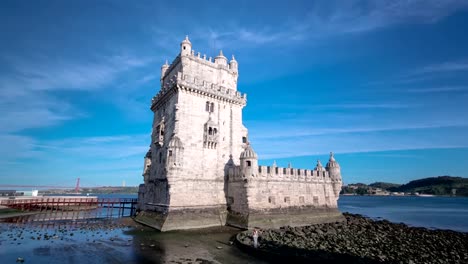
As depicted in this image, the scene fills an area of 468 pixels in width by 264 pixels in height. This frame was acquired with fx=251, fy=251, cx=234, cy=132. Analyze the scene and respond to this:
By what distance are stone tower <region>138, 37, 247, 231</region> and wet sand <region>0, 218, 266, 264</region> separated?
287 cm

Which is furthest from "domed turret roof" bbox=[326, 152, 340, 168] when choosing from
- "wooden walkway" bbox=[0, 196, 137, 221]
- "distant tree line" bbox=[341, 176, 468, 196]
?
"distant tree line" bbox=[341, 176, 468, 196]

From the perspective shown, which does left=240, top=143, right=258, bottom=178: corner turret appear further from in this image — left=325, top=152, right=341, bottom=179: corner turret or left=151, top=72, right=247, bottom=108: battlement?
left=325, top=152, right=341, bottom=179: corner turret

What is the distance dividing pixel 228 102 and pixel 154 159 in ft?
40.6

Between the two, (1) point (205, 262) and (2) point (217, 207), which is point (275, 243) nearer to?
(1) point (205, 262)

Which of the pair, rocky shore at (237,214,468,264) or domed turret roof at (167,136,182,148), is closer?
rocky shore at (237,214,468,264)

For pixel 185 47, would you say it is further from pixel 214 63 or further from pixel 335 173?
pixel 335 173

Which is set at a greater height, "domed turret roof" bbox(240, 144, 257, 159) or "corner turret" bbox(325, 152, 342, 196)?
"domed turret roof" bbox(240, 144, 257, 159)

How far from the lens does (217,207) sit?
2919 cm

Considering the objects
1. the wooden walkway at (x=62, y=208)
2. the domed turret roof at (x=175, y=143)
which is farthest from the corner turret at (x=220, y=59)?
the wooden walkway at (x=62, y=208)

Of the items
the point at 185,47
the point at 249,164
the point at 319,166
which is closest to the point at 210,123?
the point at 249,164

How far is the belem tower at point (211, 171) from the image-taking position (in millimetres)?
26859

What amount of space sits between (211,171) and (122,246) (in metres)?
12.4

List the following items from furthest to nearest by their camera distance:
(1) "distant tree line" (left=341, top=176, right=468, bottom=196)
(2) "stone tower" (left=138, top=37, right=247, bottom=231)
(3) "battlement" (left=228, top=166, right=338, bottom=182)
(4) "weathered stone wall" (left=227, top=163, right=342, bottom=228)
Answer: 1. (1) "distant tree line" (left=341, top=176, right=468, bottom=196)
2. (3) "battlement" (left=228, top=166, right=338, bottom=182)
3. (4) "weathered stone wall" (left=227, top=163, right=342, bottom=228)
4. (2) "stone tower" (left=138, top=37, right=247, bottom=231)

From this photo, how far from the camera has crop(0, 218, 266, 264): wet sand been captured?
16.5 metres
